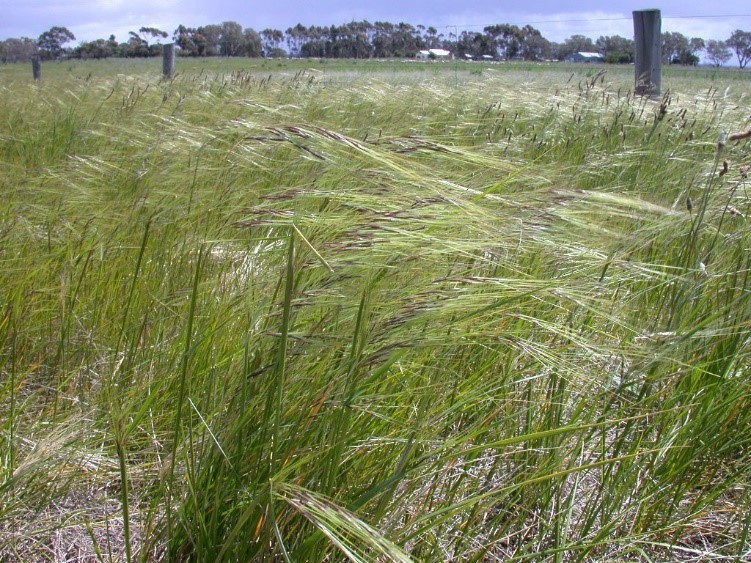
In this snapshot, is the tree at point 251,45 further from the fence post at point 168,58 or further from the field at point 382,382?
the field at point 382,382

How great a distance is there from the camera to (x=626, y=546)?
4.12 ft

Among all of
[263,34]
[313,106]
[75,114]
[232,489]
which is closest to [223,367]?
[232,489]

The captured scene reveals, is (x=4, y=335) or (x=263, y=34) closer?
(x=4, y=335)

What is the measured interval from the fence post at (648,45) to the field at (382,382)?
4630 mm

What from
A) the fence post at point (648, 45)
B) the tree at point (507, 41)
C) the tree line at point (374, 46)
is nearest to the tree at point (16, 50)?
the tree line at point (374, 46)

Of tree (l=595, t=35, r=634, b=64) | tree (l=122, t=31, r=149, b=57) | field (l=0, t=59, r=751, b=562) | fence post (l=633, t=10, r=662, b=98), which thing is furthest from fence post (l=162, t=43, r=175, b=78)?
tree (l=122, t=31, r=149, b=57)

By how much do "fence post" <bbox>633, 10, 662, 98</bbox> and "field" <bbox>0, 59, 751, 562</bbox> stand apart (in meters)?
4.63

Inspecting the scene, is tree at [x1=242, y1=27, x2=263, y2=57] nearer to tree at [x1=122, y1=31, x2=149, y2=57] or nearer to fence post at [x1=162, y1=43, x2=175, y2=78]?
tree at [x1=122, y1=31, x2=149, y2=57]

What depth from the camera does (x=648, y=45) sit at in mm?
6312

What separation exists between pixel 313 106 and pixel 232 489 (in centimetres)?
414

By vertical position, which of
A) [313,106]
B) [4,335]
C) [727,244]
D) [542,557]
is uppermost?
[313,106]

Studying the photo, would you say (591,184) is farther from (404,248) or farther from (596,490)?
(404,248)

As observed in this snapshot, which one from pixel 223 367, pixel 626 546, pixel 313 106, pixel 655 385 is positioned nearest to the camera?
pixel 626 546

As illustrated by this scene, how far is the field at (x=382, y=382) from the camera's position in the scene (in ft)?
3.47
